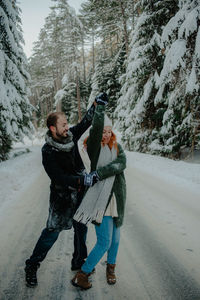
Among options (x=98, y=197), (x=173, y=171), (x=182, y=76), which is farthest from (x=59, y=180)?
(x=182, y=76)

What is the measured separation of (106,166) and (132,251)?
5.82 ft

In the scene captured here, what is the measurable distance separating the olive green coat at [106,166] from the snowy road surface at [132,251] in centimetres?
88

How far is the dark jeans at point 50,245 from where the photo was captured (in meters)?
2.53

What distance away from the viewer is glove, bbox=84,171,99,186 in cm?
215

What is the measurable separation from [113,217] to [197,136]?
897 cm

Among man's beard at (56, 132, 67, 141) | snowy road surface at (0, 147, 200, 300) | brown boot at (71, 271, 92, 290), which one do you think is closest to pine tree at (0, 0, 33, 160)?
snowy road surface at (0, 147, 200, 300)

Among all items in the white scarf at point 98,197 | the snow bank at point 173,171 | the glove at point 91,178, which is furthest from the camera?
the snow bank at point 173,171

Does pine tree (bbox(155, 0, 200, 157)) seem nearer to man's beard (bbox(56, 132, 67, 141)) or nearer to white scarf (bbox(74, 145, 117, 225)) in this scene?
white scarf (bbox(74, 145, 117, 225))

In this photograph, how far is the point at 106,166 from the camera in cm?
222

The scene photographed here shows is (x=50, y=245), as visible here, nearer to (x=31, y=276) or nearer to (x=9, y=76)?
(x=31, y=276)

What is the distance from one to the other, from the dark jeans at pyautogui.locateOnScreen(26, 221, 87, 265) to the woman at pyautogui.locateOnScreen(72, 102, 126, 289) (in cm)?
35

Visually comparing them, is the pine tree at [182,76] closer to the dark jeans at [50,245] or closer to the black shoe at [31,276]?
the dark jeans at [50,245]

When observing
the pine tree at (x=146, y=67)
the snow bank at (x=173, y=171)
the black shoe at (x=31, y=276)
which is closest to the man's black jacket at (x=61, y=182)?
the black shoe at (x=31, y=276)

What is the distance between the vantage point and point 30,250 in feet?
10.7
